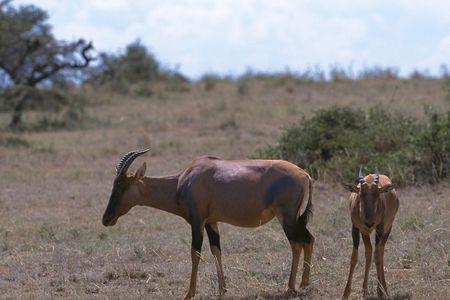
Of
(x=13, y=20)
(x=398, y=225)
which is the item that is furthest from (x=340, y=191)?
(x=13, y=20)

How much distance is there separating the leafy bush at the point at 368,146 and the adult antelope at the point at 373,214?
5712mm

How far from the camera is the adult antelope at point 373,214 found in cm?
824

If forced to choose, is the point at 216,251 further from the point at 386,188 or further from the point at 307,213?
the point at 386,188

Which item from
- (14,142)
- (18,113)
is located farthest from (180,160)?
(18,113)

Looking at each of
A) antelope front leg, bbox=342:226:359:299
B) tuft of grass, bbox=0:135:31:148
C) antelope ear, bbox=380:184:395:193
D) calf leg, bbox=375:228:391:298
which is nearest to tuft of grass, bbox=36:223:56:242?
antelope front leg, bbox=342:226:359:299

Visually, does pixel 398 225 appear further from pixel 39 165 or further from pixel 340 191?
pixel 39 165

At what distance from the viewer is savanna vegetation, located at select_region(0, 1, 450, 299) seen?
9.68 metres

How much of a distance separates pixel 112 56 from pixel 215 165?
2020cm

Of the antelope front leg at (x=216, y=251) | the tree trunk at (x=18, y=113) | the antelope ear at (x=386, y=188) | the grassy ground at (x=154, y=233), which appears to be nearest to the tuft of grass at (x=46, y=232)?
the grassy ground at (x=154, y=233)

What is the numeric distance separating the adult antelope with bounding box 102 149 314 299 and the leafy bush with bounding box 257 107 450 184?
5.55 metres

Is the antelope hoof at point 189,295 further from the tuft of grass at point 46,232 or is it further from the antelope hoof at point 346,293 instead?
the tuft of grass at point 46,232

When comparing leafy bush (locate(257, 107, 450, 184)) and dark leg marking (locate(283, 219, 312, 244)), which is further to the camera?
leafy bush (locate(257, 107, 450, 184))

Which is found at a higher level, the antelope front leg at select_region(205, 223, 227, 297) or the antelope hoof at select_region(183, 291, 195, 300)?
the antelope front leg at select_region(205, 223, 227, 297)

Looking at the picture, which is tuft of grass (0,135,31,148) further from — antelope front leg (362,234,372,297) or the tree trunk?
antelope front leg (362,234,372,297)
